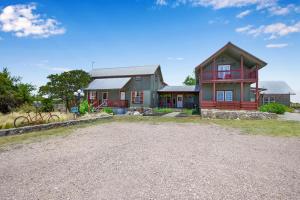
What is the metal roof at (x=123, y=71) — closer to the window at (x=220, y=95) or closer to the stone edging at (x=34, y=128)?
the window at (x=220, y=95)

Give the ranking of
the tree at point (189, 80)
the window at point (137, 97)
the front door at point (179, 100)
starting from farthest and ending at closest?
the tree at point (189, 80)
the front door at point (179, 100)
the window at point (137, 97)

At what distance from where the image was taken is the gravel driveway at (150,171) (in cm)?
385

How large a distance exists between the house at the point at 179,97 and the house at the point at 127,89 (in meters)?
1.93

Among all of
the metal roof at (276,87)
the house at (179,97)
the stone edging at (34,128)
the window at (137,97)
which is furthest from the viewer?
the metal roof at (276,87)

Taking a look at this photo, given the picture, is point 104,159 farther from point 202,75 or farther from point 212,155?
point 202,75

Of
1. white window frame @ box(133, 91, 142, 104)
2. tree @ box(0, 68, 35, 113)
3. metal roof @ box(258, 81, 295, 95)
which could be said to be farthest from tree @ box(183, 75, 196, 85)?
tree @ box(0, 68, 35, 113)

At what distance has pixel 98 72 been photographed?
110 feet

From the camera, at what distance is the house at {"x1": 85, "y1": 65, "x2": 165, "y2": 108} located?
29.2 m

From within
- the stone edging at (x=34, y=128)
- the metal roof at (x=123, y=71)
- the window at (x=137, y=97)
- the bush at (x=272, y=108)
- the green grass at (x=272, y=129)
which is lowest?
the green grass at (x=272, y=129)

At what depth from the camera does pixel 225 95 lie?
24109 millimetres

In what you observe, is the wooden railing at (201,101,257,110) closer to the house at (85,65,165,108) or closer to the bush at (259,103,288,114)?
the bush at (259,103,288,114)

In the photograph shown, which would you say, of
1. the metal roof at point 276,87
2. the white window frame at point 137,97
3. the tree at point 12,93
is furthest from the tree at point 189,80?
the tree at point 12,93

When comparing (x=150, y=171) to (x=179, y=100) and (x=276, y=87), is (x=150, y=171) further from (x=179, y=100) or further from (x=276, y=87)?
(x=276, y=87)

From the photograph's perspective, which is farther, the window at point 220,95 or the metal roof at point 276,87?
the metal roof at point 276,87
